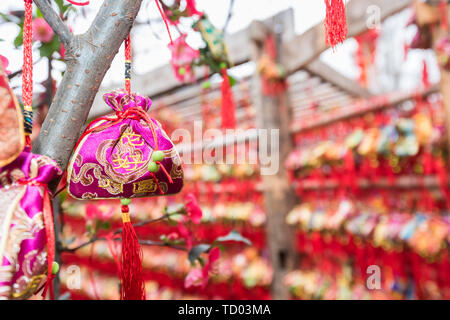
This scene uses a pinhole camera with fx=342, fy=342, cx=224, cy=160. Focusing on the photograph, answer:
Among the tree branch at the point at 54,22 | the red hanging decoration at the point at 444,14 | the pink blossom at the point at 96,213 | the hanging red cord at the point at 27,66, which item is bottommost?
the pink blossom at the point at 96,213

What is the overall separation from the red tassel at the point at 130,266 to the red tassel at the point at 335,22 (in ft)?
1.31

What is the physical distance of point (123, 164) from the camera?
0.51m

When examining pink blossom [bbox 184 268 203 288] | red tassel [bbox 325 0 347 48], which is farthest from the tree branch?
pink blossom [bbox 184 268 203 288]

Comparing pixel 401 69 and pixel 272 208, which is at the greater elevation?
pixel 401 69

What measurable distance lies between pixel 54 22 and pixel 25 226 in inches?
10.9

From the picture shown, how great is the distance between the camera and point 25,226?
0.35 metres

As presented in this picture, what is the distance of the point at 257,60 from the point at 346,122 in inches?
21.4

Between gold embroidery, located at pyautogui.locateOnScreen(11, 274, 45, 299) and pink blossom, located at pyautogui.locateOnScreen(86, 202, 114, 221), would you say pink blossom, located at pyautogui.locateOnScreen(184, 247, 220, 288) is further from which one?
gold embroidery, located at pyautogui.locateOnScreen(11, 274, 45, 299)

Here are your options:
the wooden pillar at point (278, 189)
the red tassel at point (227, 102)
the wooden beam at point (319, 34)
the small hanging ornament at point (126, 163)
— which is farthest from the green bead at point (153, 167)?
the wooden pillar at point (278, 189)

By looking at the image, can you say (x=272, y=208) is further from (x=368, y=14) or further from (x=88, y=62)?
(x=88, y=62)

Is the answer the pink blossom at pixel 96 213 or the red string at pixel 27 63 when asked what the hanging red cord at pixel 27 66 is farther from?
the pink blossom at pixel 96 213

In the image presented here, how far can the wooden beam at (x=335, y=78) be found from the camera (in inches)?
81.1

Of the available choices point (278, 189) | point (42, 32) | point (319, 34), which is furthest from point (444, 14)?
point (42, 32)
